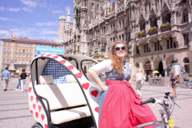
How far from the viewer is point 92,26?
1766 inches

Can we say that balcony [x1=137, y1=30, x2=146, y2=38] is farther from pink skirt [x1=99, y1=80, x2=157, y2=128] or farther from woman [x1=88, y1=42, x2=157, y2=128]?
pink skirt [x1=99, y1=80, x2=157, y2=128]

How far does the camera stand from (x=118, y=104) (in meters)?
2.07

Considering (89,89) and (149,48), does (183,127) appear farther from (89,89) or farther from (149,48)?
(149,48)

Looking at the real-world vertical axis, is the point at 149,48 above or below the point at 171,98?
above

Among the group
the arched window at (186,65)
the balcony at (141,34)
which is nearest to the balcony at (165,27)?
the balcony at (141,34)

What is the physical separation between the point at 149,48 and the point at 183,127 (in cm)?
2331

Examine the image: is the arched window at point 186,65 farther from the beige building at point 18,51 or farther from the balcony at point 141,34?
the beige building at point 18,51

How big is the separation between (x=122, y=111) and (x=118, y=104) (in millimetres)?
102

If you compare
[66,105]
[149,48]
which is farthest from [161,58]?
[66,105]

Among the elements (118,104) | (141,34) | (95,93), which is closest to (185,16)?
(141,34)

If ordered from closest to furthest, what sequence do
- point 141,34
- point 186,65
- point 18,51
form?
point 186,65 < point 141,34 < point 18,51

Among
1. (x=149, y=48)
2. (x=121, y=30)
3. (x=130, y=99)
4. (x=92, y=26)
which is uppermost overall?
(x=92, y=26)

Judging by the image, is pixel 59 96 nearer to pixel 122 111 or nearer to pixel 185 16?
pixel 122 111

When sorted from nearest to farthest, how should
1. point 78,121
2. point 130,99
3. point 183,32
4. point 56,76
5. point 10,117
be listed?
point 130,99 < point 78,121 < point 56,76 < point 10,117 < point 183,32
